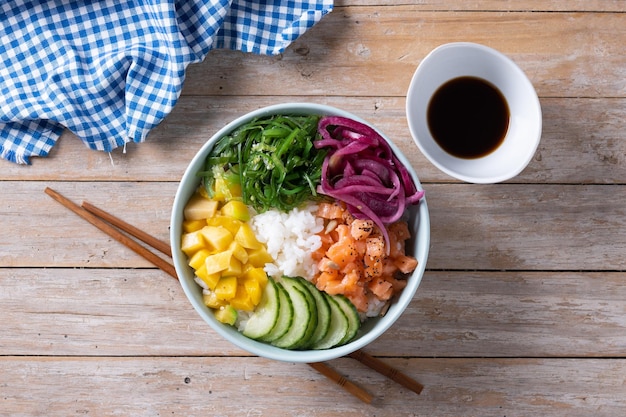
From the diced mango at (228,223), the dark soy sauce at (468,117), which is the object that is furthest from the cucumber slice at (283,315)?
the dark soy sauce at (468,117)

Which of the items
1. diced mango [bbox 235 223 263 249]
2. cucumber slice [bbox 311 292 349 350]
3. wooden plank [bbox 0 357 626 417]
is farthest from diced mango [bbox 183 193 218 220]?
wooden plank [bbox 0 357 626 417]

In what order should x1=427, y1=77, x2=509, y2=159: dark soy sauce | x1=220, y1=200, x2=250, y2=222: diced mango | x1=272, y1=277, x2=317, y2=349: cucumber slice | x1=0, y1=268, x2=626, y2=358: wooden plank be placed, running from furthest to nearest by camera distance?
x1=0, y1=268, x2=626, y2=358: wooden plank
x1=427, y1=77, x2=509, y2=159: dark soy sauce
x1=220, y1=200, x2=250, y2=222: diced mango
x1=272, y1=277, x2=317, y2=349: cucumber slice

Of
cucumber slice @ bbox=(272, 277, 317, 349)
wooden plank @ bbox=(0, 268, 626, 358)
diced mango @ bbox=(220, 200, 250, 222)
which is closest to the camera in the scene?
cucumber slice @ bbox=(272, 277, 317, 349)

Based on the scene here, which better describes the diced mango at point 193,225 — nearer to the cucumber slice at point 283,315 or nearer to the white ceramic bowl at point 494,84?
the cucumber slice at point 283,315

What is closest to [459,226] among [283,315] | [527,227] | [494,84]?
[527,227]

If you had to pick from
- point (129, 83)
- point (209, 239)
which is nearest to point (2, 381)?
point (209, 239)

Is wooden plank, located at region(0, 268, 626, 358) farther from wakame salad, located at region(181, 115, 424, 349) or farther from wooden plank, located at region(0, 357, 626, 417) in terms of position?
wakame salad, located at region(181, 115, 424, 349)

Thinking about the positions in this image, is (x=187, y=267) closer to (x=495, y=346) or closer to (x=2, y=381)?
(x=2, y=381)

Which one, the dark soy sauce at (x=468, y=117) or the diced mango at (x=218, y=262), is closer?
the diced mango at (x=218, y=262)
